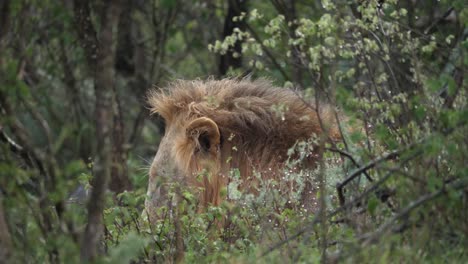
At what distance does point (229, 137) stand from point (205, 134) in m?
0.16

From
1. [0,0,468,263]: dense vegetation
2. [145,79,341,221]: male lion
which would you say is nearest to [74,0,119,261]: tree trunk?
[0,0,468,263]: dense vegetation

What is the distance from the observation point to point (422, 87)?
4.65m

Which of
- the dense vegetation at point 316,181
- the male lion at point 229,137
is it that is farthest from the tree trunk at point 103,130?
the male lion at point 229,137

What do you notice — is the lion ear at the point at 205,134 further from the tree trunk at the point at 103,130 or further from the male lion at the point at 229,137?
the tree trunk at the point at 103,130

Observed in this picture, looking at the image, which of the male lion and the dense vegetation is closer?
the dense vegetation

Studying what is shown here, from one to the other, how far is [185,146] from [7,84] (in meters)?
2.60

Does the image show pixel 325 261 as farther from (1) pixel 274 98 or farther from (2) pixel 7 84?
(1) pixel 274 98

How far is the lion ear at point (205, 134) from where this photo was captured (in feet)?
20.6

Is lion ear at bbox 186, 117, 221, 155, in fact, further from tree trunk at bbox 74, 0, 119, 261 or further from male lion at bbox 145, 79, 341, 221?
tree trunk at bbox 74, 0, 119, 261

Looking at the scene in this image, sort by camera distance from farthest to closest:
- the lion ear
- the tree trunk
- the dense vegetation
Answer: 1. the lion ear
2. the dense vegetation
3. the tree trunk

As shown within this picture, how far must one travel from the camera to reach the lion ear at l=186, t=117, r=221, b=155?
6289mm

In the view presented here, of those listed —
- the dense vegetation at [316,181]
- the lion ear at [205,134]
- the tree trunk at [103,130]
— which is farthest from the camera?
the lion ear at [205,134]

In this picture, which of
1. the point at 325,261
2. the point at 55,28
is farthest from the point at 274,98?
the point at 55,28

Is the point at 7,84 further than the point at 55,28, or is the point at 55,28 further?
the point at 55,28
